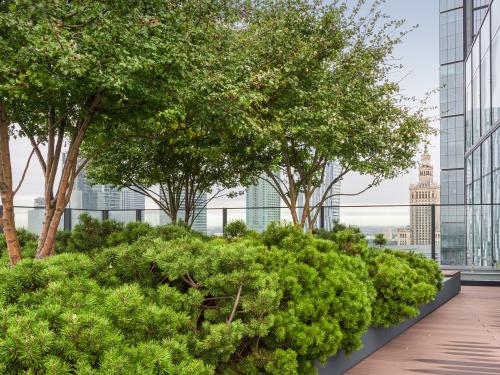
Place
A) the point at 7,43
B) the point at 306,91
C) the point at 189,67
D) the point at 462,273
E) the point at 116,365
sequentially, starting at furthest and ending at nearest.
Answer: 1. the point at 462,273
2. the point at 306,91
3. the point at 189,67
4. the point at 7,43
5. the point at 116,365

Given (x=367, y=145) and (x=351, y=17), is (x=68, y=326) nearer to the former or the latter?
(x=367, y=145)

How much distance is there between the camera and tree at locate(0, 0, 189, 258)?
12.7ft

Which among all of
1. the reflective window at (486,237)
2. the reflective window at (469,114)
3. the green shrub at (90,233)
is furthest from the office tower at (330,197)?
the reflective window at (469,114)

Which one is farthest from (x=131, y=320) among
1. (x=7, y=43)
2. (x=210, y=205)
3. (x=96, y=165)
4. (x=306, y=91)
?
(x=210, y=205)

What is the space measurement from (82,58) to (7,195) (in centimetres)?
230

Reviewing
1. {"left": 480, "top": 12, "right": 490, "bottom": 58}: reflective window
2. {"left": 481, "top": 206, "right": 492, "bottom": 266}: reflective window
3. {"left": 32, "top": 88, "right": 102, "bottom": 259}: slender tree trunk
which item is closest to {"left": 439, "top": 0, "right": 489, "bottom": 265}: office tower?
{"left": 480, "top": 12, "right": 490, "bottom": 58}: reflective window

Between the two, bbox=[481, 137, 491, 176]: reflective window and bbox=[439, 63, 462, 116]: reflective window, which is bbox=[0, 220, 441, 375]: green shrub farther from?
bbox=[439, 63, 462, 116]: reflective window

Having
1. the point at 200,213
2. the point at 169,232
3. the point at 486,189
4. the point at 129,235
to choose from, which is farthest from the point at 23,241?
the point at 486,189

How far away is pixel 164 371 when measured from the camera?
187 centimetres

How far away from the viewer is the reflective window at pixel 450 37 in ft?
109

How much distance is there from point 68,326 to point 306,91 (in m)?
6.12

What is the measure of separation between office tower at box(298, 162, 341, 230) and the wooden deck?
10.2 feet

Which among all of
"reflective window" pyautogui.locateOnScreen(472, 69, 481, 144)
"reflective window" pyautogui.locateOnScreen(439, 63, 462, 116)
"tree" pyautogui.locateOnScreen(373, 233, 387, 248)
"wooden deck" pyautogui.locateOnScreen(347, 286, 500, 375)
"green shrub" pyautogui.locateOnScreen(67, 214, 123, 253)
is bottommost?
"wooden deck" pyautogui.locateOnScreen(347, 286, 500, 375)

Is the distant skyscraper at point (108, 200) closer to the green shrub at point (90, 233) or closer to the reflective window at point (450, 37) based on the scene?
the green shrub at point (90, 233)
